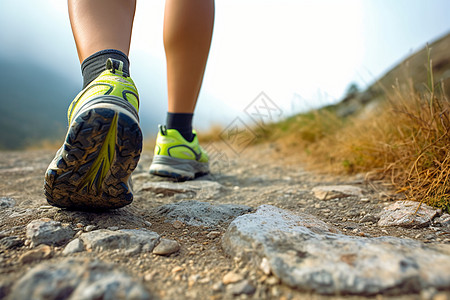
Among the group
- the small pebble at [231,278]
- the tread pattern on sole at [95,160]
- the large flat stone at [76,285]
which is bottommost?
the small pebble at [231,278]

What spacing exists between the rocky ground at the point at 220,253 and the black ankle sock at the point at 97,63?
47 cm

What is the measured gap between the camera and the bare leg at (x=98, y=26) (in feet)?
3.30

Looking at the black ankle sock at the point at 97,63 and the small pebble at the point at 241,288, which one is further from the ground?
the black ankle sock at the point at 97,63

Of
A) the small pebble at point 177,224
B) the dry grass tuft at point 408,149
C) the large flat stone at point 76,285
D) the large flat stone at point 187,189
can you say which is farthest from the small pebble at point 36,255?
the dry grass tuft at point 408,149

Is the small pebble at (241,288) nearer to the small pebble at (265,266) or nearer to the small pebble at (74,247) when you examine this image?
the small pebble at (265,266)

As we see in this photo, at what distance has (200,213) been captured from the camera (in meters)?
1.10

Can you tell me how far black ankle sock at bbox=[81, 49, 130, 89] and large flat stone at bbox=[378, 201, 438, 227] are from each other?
110cm

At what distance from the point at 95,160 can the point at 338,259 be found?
0.66 m

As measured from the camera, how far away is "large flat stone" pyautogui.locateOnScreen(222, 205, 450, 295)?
0.54 m

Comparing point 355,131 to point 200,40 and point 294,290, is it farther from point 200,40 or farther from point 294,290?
point 294,290

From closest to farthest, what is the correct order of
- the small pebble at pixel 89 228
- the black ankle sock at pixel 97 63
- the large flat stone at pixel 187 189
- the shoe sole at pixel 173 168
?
the small pebble at pixel 89 228 → the black ankle sock at pixel 97 63 → the large flat stone at pixel 187 189 → the shoe sole at pixel 173 168

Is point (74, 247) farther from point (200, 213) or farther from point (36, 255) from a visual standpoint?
point (200, 213)

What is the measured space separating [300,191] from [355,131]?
1.19 meters

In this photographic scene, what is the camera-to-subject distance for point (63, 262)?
621 mm
